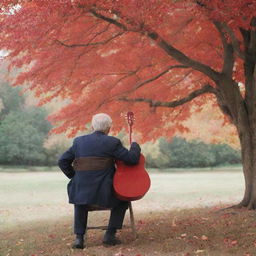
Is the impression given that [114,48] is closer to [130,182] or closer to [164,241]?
[130,182]

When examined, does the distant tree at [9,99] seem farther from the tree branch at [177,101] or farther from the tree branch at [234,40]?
the tree branch at [234,40]

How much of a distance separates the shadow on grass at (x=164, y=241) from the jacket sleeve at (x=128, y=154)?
40.9 inches

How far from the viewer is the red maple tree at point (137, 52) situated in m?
→ 7.14

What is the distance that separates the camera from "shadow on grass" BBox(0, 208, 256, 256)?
5238 millimetres

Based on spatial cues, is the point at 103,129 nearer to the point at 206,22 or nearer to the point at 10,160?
the point at 206,22

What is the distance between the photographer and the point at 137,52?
390 inches

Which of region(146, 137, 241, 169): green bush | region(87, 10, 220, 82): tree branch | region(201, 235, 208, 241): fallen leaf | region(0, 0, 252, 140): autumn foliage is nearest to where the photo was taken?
region(201, 235, 208, 241): fallen leaf

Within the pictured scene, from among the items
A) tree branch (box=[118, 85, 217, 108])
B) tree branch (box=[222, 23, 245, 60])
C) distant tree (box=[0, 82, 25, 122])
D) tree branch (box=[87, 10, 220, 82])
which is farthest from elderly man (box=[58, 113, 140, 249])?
distant tree (box=[0, 82, 25, 122])

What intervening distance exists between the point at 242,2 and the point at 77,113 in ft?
14.8

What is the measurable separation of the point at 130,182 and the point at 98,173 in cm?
39

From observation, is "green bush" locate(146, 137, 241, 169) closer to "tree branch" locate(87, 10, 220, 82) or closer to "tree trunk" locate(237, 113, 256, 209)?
"tree trunk" locate(237, 113, 256, 209)

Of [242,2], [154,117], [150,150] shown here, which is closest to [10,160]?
[150,150]

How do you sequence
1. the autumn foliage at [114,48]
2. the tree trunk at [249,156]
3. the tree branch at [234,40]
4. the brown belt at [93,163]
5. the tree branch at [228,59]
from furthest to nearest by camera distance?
the tree trunk at [249,156] < the tree branch at [228,59] < the tree branch at [234,40] < the autumn foliage at [114,48] < the brown belt at [93,163]

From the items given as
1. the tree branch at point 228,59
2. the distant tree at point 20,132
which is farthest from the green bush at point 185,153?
the tree branch at point 228,59
